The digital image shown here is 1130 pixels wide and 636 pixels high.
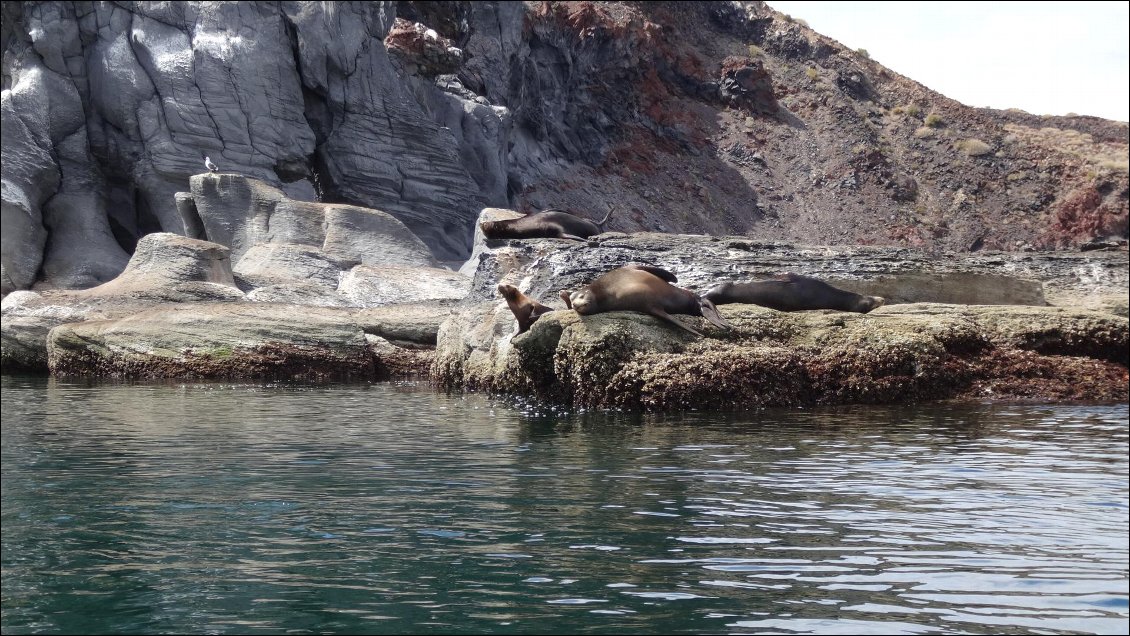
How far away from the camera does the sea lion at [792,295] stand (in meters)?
12.8

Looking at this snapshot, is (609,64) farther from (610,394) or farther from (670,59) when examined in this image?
(610,394)

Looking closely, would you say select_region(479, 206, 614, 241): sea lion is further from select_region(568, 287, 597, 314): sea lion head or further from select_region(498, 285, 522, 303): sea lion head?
select_region(568, 287, 597, 314): sea lion head

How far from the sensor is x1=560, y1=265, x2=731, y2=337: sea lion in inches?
451

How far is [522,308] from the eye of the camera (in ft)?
41.2

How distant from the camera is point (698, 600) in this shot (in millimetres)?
3900

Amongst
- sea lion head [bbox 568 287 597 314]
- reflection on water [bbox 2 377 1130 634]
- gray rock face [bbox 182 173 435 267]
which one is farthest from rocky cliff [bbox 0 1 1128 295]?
reflection on water [bbox 2 377 1130 634]

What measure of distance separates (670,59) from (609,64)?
4695mm

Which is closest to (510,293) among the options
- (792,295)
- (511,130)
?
(792,295)

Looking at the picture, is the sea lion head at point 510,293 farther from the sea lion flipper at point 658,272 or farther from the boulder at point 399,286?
the boulder at point 399,286

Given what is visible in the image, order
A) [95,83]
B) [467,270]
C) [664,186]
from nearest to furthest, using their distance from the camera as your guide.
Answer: [467,270]
[95,83]
[664,186]

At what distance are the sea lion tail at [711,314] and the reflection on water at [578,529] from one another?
206cm

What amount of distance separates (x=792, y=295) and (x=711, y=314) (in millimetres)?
1851

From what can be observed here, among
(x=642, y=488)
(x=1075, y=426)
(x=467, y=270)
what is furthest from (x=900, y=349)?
(x=467, y=270)

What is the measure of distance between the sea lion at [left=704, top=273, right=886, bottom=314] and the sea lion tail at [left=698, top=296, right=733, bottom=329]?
0.95 meters
